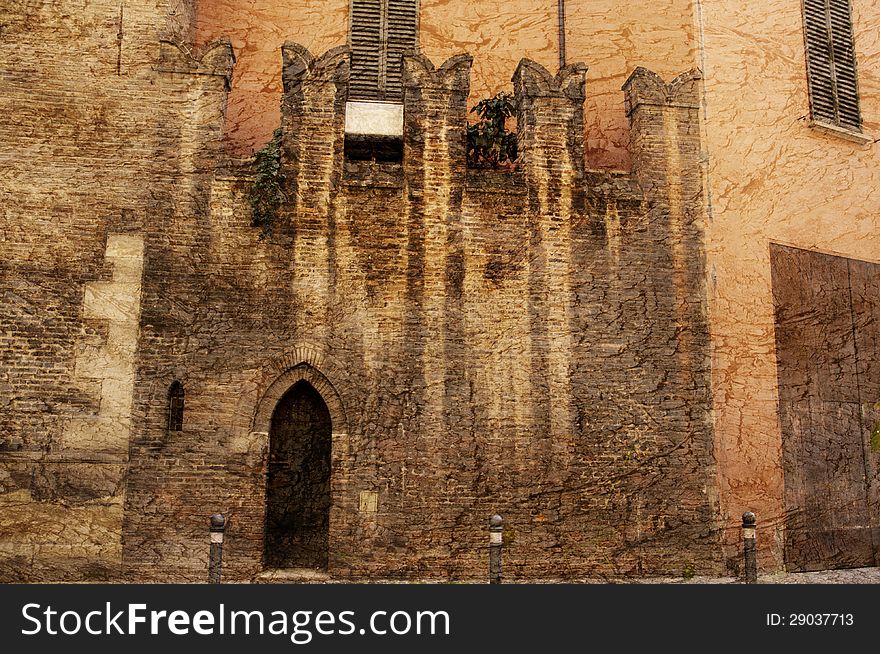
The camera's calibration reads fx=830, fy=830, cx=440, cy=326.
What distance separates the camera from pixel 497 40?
11.7 m

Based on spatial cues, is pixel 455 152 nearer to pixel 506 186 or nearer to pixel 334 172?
pixel 506 186

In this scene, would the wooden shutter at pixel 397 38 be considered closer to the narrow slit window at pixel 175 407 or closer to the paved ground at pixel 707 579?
the narrow slit window at pixel 175 407

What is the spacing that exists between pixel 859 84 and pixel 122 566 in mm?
11740

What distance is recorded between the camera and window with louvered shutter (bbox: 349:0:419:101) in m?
11.3

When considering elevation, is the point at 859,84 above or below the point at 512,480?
above

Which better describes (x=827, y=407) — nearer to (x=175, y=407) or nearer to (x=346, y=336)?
(x=346, y=336)

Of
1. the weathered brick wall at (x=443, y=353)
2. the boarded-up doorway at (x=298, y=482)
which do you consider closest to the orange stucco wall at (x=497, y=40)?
the weathered brick wall at (x=443, y=353)

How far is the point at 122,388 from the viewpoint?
9.11 m

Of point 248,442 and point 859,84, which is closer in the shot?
point 248,442

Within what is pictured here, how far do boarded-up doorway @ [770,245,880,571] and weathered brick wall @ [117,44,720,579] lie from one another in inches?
52.3

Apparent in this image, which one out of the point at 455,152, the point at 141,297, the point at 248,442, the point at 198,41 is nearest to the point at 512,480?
the point at 248,442

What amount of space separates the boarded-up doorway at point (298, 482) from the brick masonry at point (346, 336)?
25 centimetres

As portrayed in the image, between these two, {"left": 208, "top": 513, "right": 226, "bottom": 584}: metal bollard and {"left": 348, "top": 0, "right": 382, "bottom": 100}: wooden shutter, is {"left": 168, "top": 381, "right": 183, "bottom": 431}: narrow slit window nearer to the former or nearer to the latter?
{"left": 208, "top": 513, "right": 226, "bottom": 584}: metal bollard

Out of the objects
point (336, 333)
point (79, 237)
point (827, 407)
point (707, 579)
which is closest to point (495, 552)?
point (707, 579)
